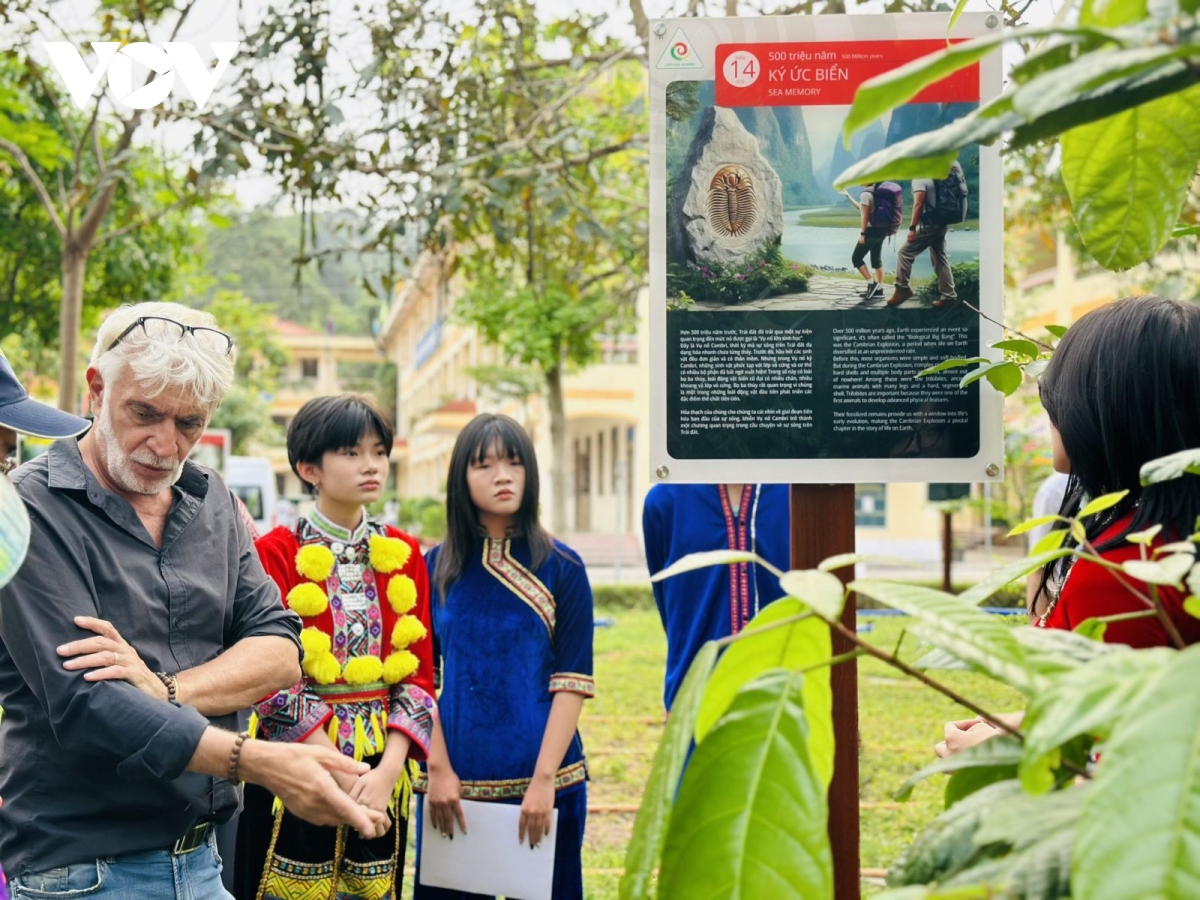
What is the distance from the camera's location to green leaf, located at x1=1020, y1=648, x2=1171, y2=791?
0.63 m

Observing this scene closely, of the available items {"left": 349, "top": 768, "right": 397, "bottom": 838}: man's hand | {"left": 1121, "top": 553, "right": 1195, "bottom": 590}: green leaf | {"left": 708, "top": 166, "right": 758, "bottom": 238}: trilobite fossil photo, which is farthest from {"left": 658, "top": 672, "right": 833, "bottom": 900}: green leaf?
{"left": 349, "top": 768, "right": 397, "bottom": 838}: man's hand

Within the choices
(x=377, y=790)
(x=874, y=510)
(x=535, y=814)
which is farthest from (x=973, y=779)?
(x=874, y=510)

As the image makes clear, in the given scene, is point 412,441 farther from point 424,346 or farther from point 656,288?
point 656,288

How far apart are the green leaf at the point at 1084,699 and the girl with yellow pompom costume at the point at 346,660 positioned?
2.06 meters

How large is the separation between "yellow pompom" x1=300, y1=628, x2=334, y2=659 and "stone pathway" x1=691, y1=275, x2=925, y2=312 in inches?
50.9

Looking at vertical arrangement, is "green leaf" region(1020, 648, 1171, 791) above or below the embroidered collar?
above

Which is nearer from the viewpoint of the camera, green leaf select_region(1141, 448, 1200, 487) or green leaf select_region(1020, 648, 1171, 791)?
green leaf select_region(1020, 648, 1171, 791)

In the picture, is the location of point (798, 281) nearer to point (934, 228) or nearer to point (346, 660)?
point (934, 228)

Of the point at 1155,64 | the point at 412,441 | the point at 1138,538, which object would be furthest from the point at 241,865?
the point at 412,441

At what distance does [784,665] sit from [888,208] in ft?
3.97

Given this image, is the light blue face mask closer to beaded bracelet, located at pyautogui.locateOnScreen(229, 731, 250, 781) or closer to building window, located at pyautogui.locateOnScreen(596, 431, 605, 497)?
beaded bracelet, located at pyautogui.locateOnScreen(229, 731, 250, 781)

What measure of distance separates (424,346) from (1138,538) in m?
42.1

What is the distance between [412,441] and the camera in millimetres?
46844

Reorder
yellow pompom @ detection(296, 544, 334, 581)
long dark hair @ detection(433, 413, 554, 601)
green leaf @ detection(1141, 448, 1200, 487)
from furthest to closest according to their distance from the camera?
1. long dark hair @ detection(433, 413, 554, 601)
2. yellow pompom @ detection(296, 544, 334, 581)
3. green leaf @ detection(1141, 448, 1200, 487)
